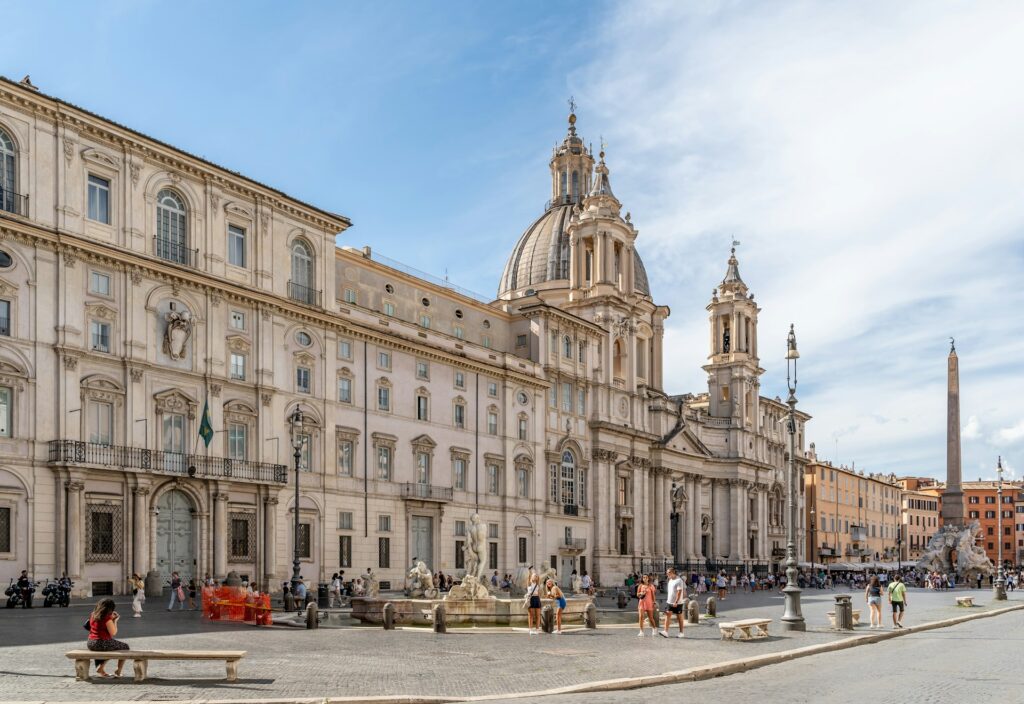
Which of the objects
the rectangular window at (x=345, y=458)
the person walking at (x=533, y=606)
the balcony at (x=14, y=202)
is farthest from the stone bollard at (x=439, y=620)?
the rectangular window at (x=345, y=458)

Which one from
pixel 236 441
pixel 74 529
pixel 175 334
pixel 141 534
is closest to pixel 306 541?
pixel 236 441

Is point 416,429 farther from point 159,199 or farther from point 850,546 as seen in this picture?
point 850,546

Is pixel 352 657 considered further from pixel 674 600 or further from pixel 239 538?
pixel 239 538

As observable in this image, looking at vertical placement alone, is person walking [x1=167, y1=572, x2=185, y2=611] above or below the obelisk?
below

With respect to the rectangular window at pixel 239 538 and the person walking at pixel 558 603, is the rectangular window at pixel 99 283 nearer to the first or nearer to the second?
the rectangular window at pixel 239 538

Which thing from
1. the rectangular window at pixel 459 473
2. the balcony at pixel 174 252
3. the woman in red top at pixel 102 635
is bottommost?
the woman in red top at pixel 102 635

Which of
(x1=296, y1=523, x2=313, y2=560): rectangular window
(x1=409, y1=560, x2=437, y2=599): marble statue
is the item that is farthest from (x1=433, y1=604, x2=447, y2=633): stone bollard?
(x1=296, y1=523, x2=313, y2=560): rectangular window

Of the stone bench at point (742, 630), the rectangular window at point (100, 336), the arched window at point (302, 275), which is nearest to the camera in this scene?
the stone bench at point (742, 630)

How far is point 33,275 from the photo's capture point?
1503 inches

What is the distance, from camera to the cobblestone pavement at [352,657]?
16.7m

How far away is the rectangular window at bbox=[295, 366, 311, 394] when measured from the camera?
48.4 meters

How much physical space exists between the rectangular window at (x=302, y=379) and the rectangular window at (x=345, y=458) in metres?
3.13

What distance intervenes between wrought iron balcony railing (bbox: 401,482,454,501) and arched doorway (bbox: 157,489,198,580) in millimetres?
12646

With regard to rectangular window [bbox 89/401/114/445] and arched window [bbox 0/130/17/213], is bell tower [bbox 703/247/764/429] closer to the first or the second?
rectangular window [bbox 89/401/114/445]
